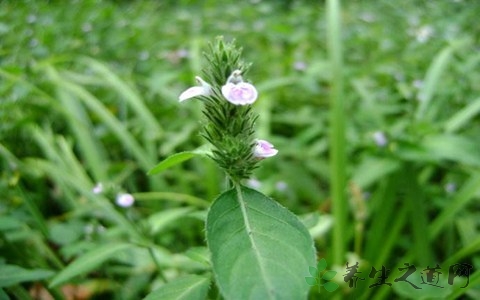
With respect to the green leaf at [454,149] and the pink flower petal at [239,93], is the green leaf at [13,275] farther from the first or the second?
the green leaf at [454,149]

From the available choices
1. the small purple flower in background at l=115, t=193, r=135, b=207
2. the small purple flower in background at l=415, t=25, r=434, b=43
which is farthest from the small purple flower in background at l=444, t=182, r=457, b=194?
the small purple flower in background at l=415, t=25, r=434, b=43

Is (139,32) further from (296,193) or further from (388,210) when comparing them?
(388,210)

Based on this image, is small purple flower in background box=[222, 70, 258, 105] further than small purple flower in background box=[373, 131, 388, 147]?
No

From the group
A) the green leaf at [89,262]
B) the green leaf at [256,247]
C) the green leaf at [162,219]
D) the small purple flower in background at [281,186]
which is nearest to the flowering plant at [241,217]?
the green leaf at [256,247]

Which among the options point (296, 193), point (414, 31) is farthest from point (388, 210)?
point (414, 31)

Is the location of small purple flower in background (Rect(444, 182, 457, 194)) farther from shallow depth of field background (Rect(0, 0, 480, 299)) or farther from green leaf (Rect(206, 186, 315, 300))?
green leaf (Rect(206, 186, 315, 300))
